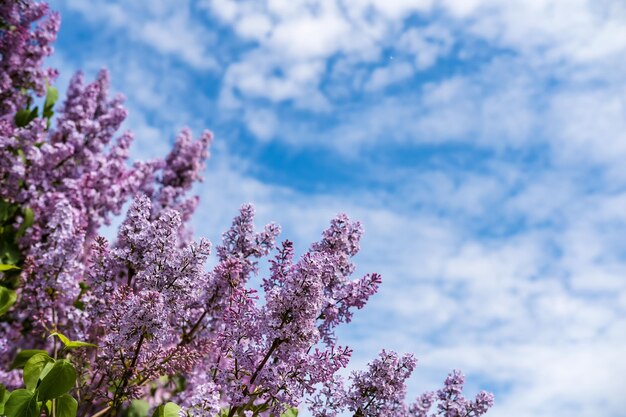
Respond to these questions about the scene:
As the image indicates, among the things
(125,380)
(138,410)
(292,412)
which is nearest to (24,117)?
(138,410)

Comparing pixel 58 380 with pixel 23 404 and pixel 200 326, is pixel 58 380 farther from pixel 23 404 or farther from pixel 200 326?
pixel 200 326

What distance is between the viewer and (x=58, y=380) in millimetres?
4871

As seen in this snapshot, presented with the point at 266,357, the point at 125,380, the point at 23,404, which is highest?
the point at 266,357

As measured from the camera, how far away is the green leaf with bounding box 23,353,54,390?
5.18 m

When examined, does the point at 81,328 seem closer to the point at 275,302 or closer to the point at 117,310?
the point at 117,310

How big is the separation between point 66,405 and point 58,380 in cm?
47

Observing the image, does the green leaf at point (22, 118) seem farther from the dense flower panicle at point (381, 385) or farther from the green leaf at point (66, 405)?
the dense flower panicle at point (381, 385)

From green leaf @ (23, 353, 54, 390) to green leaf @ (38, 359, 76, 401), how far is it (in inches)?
13.6

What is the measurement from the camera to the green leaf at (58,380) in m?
4.85

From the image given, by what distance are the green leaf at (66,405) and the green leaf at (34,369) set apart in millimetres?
268

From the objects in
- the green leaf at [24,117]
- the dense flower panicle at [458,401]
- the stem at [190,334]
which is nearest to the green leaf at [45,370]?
the stem at [190,334]

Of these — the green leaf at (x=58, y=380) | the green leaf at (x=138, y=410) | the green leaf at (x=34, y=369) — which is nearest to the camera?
the green leaf at (x=58, y=380)

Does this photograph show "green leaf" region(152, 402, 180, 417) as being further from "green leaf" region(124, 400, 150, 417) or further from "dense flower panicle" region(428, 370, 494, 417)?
"green leaf" region(124, 400, 150, 417)

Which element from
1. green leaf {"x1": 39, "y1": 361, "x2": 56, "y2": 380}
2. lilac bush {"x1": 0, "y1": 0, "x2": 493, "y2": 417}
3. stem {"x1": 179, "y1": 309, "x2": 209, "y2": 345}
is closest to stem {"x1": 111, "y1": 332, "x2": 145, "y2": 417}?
lilac bush {"x1": 0, "y1": 0, "x2": 493, "y2": 417}
